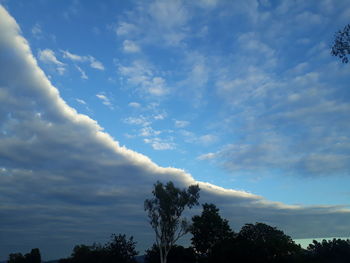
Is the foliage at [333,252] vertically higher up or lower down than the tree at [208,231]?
lower down

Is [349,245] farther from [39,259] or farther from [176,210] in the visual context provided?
[39,259]

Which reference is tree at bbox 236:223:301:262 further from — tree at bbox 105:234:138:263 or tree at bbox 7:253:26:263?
tree at bbox 7:253:26:263

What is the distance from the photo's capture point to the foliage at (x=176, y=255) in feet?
262

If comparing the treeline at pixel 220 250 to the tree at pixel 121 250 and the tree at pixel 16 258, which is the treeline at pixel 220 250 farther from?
the tree at pixel 16 258

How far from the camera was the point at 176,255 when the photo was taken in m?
80.4

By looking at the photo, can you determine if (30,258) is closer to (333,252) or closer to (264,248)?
(264,248)

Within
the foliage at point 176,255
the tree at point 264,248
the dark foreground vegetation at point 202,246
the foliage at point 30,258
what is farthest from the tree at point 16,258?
the tree at point 264,248

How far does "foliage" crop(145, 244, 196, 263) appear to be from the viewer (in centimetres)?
7981

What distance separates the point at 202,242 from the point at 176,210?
2732 cm

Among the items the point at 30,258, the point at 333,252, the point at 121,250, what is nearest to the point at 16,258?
the point at 30,258

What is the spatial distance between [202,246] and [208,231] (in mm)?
4116

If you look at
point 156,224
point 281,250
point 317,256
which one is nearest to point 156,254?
point 156,224

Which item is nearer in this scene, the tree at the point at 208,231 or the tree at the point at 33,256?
the tree at the point at 208,231

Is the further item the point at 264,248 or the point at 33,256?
the point at 33,256
